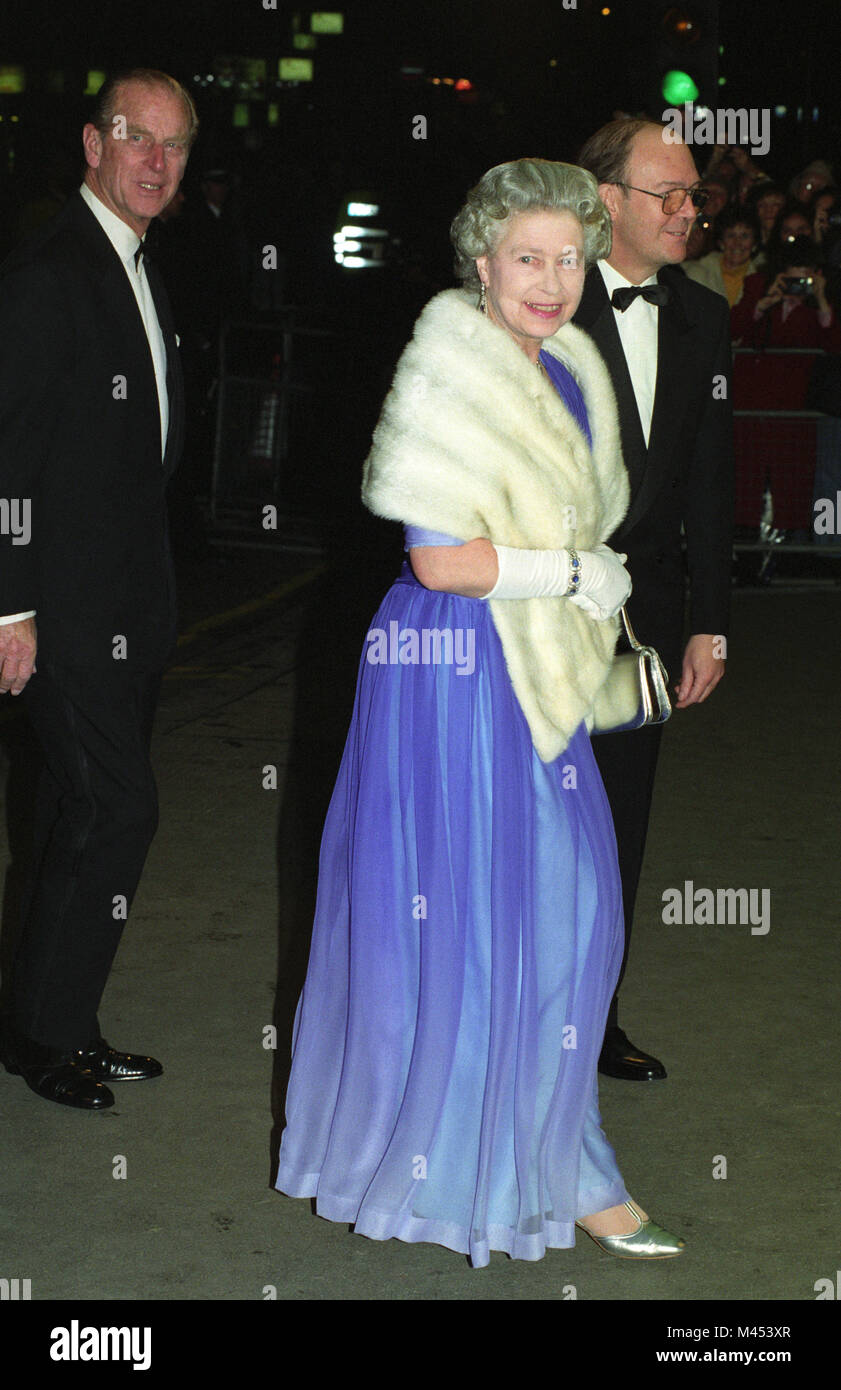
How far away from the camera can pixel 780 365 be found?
12000 mm

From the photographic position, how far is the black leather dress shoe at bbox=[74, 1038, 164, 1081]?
440 cm

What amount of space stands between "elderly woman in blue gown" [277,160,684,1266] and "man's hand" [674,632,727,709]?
2.86 ft

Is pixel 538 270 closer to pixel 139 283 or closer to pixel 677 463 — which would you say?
pixel 677 463

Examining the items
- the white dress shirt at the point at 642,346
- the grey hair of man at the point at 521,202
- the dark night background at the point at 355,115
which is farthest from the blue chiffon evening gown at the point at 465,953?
the dark night background at the point at 355,115

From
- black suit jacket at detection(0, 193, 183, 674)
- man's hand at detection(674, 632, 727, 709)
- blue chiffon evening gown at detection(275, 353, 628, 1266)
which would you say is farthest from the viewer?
man's hand at detection(674, 632, 727, 709)

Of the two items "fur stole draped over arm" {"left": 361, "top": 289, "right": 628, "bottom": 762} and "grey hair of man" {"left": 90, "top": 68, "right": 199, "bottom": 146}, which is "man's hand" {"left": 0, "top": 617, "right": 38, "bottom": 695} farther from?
"grey hair of man" {"left": 90, "top": 68, "right": 199, "bottom": 146}

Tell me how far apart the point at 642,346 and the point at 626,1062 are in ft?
5.65

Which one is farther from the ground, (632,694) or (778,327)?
(778,327)

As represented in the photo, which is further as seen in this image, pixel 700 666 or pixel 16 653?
pixel 700 666

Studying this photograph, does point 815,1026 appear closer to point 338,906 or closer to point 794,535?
point 338,906

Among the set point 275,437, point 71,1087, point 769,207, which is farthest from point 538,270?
point 769,207

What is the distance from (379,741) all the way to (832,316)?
9.26m

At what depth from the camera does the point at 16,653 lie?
160 inches

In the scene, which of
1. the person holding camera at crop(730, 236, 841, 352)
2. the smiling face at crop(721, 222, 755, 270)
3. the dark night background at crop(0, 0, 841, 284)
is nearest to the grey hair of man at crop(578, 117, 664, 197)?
the person holding camera at crop(730, 236, 841, 352)
